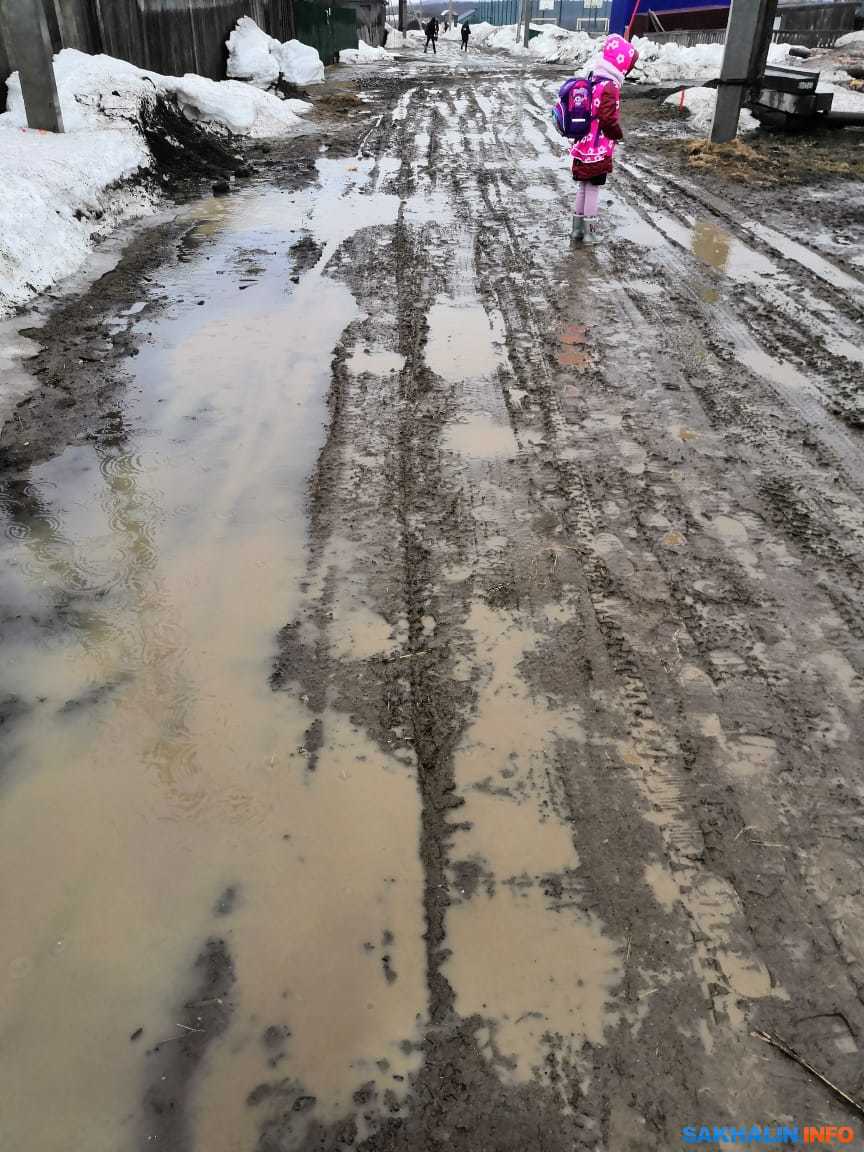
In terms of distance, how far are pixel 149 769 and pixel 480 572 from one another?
1.61 metres

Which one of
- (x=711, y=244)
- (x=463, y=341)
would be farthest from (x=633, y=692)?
(x=711, y=244)

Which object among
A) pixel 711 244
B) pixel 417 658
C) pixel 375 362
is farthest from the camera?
pixel 711 244

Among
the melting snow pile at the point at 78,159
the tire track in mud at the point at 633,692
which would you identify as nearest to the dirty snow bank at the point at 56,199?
the melting snow pile at the point at 78,159

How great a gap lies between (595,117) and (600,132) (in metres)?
0.14

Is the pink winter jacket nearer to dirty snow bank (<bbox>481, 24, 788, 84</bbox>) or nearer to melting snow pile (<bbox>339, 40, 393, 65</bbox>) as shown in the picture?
dirty snow bank (<bbox>481, 24, 788, 84</bbox>)

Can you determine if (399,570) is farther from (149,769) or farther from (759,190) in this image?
(759,190)

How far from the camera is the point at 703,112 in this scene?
16328 millimetres

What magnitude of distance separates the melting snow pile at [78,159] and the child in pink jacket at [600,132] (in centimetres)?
485

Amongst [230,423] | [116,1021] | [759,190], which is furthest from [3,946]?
[759,190]

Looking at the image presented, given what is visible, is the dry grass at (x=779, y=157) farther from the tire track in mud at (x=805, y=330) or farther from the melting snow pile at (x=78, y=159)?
the melting snow pile at (x=78, y=159)

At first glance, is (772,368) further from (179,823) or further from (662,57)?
(662,57)

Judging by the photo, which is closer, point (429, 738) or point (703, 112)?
point (429, 738)

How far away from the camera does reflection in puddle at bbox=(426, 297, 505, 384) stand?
18.5 ft

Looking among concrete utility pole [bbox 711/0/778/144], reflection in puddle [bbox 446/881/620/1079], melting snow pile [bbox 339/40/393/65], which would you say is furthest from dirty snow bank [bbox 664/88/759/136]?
melting snow pile [bbox 339/40/393/65]
